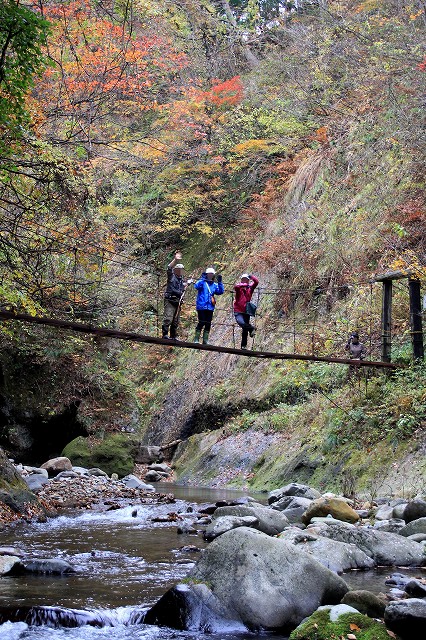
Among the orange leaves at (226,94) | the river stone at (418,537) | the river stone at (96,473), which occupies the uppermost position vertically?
the orange leaves at (226,94)

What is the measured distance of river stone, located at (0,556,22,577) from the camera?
5.38 m

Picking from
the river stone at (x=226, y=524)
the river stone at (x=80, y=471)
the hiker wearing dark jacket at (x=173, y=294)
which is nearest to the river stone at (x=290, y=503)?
the river stone at (x=226, y=524)

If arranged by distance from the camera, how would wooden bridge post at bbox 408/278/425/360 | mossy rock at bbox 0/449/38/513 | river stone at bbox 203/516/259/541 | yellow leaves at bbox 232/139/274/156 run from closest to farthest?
river stone at bbox 203/516/259/541, mossy rock at bbox 0/449/38/513, wooden bridge post at bbox 408/278/425/360, yellow leaves at bbox 232/139/274/156

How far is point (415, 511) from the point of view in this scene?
23.2 feet

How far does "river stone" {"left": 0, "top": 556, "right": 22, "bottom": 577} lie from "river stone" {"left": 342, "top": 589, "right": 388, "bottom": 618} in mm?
2576

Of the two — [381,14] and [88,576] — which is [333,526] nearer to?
[88,576]

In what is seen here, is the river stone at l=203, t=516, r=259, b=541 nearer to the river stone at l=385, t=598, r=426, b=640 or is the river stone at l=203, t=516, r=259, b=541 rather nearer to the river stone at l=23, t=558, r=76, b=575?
the river stone at l=23, t=558, r=76, b=575

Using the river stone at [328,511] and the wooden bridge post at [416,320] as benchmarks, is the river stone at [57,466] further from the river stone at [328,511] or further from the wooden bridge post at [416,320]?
the wooden bridge post at [416,320]

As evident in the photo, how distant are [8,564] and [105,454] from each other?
8.14 metres

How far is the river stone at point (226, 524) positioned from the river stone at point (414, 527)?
140 centimetres

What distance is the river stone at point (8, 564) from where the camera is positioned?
538cm

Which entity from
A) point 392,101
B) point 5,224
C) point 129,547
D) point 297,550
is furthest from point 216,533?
point 392,101

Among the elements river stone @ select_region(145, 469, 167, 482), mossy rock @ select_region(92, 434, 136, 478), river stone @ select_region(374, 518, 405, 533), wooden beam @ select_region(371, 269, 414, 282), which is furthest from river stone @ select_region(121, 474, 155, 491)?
river stone @ select_region(374, 518, 405, 533)

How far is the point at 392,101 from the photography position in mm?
14836
